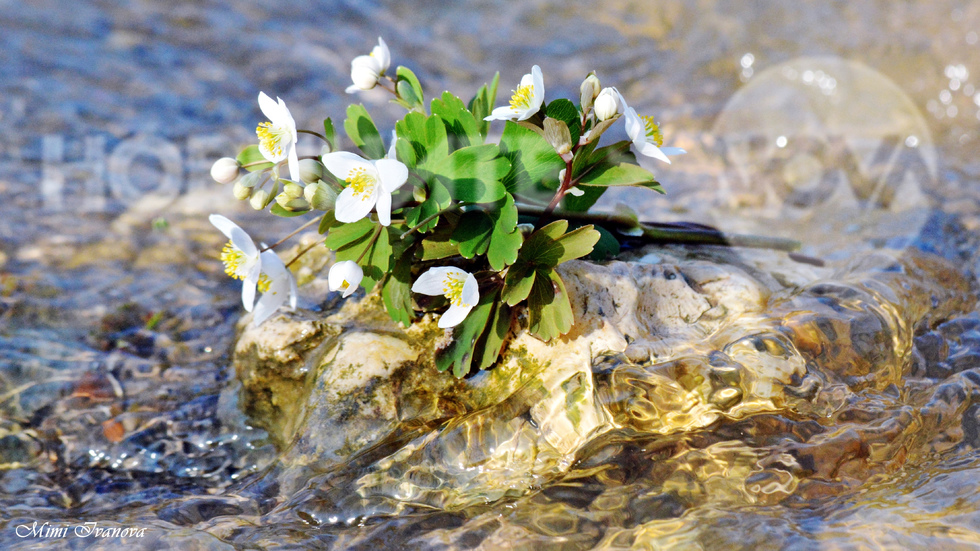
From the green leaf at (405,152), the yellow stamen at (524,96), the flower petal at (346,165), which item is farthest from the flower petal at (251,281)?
the yellow stamen at (524,96)

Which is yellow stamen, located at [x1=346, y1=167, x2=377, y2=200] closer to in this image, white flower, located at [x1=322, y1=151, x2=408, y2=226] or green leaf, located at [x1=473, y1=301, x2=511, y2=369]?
white flower, located at [x1=322, y1=151, x2=408, y2=226]

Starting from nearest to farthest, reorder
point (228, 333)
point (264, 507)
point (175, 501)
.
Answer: point (264, 507)
point (175, 501)
point (228, 333)

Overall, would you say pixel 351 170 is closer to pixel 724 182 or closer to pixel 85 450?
pixel 85 450

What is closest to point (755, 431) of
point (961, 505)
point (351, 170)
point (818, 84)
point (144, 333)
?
point (961, 505)

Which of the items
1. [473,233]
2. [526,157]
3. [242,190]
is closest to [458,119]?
[526,157]

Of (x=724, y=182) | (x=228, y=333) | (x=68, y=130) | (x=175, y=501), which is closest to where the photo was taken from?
(x=175, y=501)

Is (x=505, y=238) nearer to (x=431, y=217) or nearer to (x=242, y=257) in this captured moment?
(x=431, y=217)

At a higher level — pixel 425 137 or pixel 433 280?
pixel 425 137
